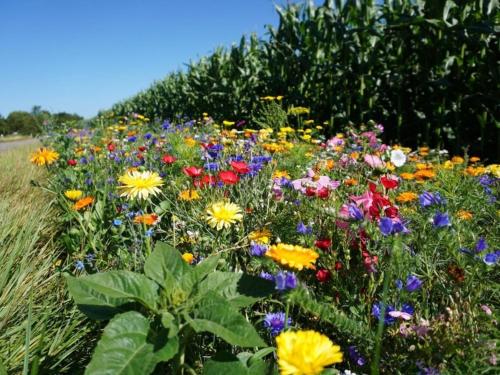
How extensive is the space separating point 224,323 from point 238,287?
7.6 inches

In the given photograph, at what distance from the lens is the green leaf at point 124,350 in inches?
41.0

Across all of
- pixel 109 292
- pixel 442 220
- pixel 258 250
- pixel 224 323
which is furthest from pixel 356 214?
pixel 109 292

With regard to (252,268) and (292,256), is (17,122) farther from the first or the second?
(292,256)

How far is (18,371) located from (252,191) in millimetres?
1422

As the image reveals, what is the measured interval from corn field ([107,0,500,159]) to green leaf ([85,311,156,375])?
17.4 ft

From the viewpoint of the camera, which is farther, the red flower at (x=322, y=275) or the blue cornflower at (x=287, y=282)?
the red flower at (x=322, y=275)

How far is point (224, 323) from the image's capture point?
114cm

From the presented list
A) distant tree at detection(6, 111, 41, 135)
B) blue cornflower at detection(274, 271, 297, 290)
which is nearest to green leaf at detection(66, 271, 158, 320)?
blue cornflower at detection(274, 271, 297, 290)

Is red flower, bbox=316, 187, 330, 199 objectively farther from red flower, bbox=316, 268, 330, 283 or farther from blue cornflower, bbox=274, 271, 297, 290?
blue cornflower, bbox=274, 271, 297, 290

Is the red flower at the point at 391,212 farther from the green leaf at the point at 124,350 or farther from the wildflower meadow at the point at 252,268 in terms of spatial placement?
the green leaf at the point at 124,350

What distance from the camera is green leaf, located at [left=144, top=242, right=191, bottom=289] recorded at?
1323mm

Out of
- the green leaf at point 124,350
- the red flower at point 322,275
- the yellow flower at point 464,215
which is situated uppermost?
the yellow flower at point 464,215

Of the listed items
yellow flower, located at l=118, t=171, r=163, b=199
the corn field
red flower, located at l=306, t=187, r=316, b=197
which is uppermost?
the corn field

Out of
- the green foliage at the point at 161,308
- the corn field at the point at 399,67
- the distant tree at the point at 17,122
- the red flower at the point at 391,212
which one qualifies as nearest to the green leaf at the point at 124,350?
the green foliage at the point at 161,308
